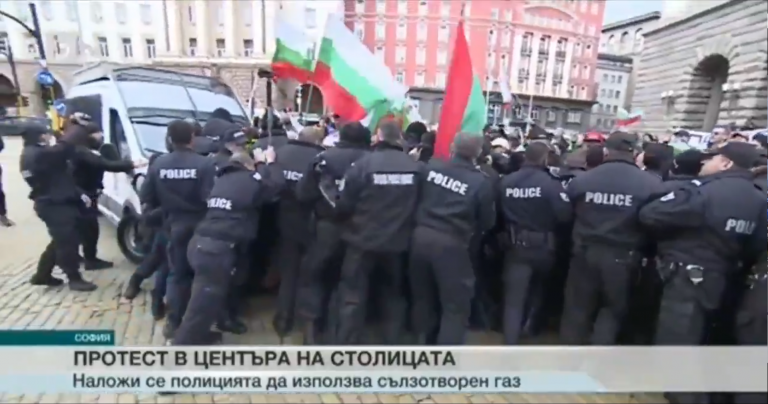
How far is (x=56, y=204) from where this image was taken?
379 centimetres

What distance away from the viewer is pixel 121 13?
446 centimetres

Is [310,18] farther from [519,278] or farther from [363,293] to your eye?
[519,278]

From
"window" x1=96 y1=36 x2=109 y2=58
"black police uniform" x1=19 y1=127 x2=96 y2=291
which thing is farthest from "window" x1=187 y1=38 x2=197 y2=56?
"black police uniform" x1=19 y1=127 x2=96 y2=291

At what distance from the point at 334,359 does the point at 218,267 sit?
1.03 meters

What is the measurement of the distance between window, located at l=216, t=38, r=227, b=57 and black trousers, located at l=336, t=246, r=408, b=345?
393cm

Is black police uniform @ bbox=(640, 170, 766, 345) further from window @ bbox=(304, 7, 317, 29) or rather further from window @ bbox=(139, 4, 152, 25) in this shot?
window @ bbox=(139, 4, 152, 25)

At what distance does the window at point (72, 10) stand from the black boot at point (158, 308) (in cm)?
275

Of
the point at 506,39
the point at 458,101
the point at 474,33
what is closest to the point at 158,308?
the point at 458,101

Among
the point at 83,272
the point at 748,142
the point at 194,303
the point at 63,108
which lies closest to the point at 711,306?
the point at 748,142

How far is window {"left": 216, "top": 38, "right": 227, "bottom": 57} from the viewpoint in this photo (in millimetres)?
5777

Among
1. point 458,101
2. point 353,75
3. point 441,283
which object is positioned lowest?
point 441,283

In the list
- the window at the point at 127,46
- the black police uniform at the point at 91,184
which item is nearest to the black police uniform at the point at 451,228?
the black police uniform at the point at 91,184

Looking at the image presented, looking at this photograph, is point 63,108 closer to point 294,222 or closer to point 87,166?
point 87,166

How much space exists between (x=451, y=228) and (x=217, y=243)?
1.48 meters
